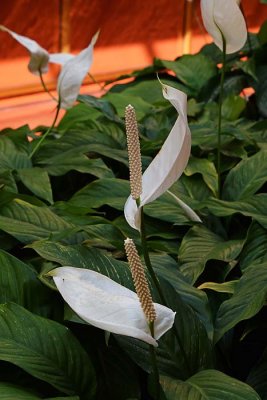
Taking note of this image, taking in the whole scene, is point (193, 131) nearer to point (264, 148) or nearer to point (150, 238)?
point (264, 148)

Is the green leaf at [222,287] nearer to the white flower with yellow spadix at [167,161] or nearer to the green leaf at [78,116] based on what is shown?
the white flower with yellow spadix at [167,161]

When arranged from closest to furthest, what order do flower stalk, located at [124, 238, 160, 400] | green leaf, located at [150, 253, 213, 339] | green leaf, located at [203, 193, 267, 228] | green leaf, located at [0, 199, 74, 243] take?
flower stalk, located at [124, 238, 160, 400] < green leaf, located at [150, 253, 213, 339] < green leaf, located at [0, 199, 74, 243] < green leaf, located at [203, 193, 267, 228]

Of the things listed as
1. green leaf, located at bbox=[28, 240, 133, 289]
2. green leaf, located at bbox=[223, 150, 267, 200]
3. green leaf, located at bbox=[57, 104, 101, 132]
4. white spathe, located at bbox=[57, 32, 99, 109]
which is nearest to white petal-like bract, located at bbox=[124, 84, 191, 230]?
green leaf, located at bbox=[28, 240, 133, 289]

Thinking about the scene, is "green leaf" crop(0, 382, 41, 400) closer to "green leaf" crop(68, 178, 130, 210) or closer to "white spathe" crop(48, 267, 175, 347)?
"white spathe" crop(48, 267, 175, 347)

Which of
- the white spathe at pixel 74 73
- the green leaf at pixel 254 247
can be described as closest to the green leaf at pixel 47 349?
the green leaf at pixel 254 247

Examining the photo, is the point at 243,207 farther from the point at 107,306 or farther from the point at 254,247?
the point at 107,306

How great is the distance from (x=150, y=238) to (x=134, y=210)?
39 cm

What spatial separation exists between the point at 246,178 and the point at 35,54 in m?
0.47

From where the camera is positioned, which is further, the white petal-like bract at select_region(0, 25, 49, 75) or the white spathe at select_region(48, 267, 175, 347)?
the white petal-like bract at select_region(0, 25, 49, 75)

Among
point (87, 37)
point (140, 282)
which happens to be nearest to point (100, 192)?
point (140, 282)

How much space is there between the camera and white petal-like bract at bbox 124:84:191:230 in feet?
2.14

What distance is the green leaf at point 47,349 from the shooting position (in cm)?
76

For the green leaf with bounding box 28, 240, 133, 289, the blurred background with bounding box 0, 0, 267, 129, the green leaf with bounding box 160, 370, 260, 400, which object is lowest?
the blurred background with bounding box 0, 0, 267, 129

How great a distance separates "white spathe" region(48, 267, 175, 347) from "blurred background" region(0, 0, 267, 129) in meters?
2.16
